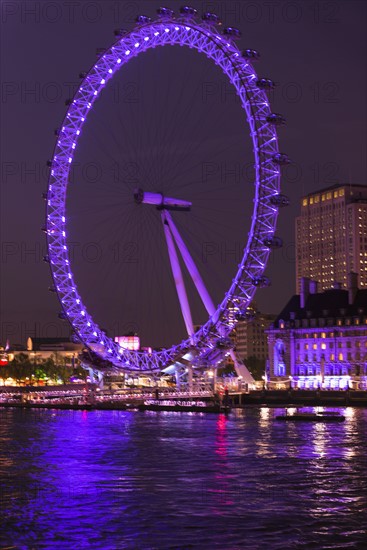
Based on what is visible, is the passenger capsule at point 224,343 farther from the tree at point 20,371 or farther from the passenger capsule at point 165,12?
the tree at point 20,371

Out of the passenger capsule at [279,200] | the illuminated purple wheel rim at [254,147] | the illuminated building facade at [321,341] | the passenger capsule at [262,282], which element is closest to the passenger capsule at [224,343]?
the illuminated purple wheel rim at [254,147]

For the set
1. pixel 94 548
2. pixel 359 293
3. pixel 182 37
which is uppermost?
pixel 182 37

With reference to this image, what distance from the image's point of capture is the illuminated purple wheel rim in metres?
77.3

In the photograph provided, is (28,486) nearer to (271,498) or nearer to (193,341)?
(271,498)

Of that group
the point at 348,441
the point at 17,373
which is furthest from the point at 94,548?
the point at 17,373

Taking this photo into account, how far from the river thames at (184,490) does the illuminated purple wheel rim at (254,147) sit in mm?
23913

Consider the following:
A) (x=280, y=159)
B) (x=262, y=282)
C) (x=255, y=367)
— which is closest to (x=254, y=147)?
(x=280, y=159)

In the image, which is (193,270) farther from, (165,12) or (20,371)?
(20,371)

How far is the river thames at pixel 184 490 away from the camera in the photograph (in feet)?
85.6

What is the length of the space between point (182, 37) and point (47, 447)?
38.6m

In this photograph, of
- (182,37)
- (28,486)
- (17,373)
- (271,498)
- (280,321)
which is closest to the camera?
(271,498)

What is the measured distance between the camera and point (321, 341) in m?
127

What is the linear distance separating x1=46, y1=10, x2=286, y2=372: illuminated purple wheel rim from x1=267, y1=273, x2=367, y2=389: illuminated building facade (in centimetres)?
3234

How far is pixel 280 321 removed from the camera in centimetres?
13350
